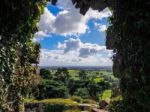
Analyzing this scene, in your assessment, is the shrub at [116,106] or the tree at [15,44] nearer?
the shrub at [116,106]

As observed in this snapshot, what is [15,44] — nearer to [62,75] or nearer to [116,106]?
[116,106]

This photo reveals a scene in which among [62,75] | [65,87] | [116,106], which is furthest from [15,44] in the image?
[62,75]

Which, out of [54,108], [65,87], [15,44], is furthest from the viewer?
[65,87]

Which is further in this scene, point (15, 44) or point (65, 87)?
point (65, 87)

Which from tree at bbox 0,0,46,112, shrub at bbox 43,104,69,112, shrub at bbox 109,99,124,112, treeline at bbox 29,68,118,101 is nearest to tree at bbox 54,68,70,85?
treeline at bbox 29,68,118,101

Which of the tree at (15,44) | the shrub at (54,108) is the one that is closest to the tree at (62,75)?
the shrub at (54,108)

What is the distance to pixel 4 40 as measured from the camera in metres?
11.5

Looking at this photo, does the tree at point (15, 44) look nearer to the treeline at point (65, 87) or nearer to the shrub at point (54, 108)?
the treeline at point (65, 87)

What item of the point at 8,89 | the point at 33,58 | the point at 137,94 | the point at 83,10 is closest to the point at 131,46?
the point at 137,94

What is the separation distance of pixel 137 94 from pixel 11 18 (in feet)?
18.5

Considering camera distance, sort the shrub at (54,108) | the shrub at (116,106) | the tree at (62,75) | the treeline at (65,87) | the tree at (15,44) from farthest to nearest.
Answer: the tree at (62,75), the treeline at (65,87), the shrub at (54,108), the tree at (15,44), the shrub at (116,106)

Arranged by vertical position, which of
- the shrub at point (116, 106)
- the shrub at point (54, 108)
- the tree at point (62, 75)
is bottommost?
the shrub at point (54, 108)

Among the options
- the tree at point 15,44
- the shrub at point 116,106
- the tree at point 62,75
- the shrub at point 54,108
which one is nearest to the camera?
the shrub at point 116,106

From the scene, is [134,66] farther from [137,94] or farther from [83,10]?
[83,10]
